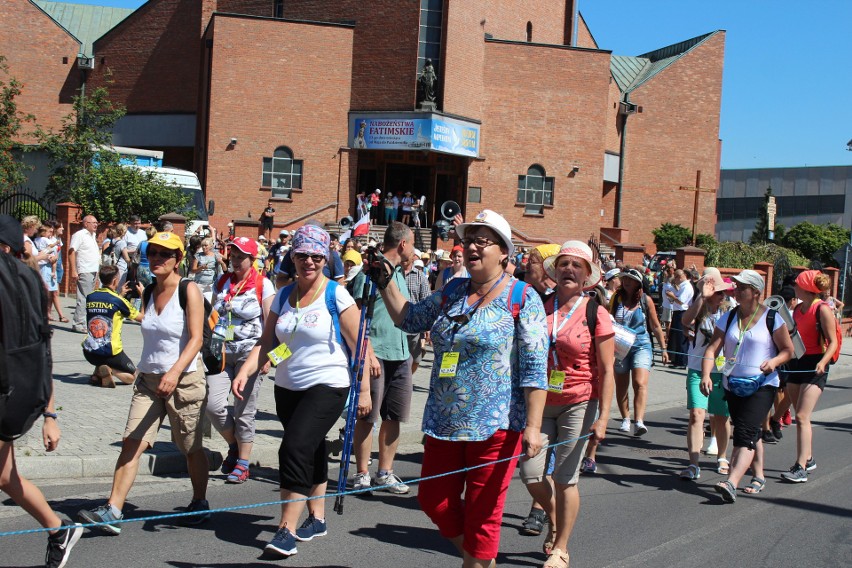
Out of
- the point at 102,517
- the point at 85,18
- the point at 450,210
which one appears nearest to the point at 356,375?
the point at 102,517

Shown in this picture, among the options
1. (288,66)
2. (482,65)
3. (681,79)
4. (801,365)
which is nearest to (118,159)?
(288,66)

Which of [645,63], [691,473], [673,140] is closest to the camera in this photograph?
[691,473]

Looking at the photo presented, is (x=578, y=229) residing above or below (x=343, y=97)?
below

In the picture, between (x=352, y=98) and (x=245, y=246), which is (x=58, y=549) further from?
(x=352, y=98)

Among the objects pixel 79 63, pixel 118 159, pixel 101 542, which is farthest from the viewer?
pixel 79 63

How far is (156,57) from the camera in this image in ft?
145

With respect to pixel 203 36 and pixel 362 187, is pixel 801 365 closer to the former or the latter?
pixel 362 187

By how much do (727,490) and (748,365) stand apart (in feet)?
3.46

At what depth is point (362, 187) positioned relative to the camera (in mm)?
39250

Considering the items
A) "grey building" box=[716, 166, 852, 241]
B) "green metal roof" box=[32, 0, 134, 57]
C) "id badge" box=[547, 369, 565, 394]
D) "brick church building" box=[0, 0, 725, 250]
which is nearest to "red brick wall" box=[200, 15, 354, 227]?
"brick church building" box=[0, 0, 725, 250]

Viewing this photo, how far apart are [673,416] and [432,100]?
2610 cm

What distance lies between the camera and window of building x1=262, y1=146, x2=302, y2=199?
37.8 metres

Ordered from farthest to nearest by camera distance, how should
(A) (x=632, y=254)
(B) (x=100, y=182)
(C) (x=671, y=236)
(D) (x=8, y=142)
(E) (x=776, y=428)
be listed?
1. (C) (x=671, y=236)
2. (A) (x=632, y=254)
3. (D) (x=8, y=142)
4. (B) (x=100, y=182)
5. (E) (x=776, y=428)

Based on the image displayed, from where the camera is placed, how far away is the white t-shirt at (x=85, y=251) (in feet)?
52.1
